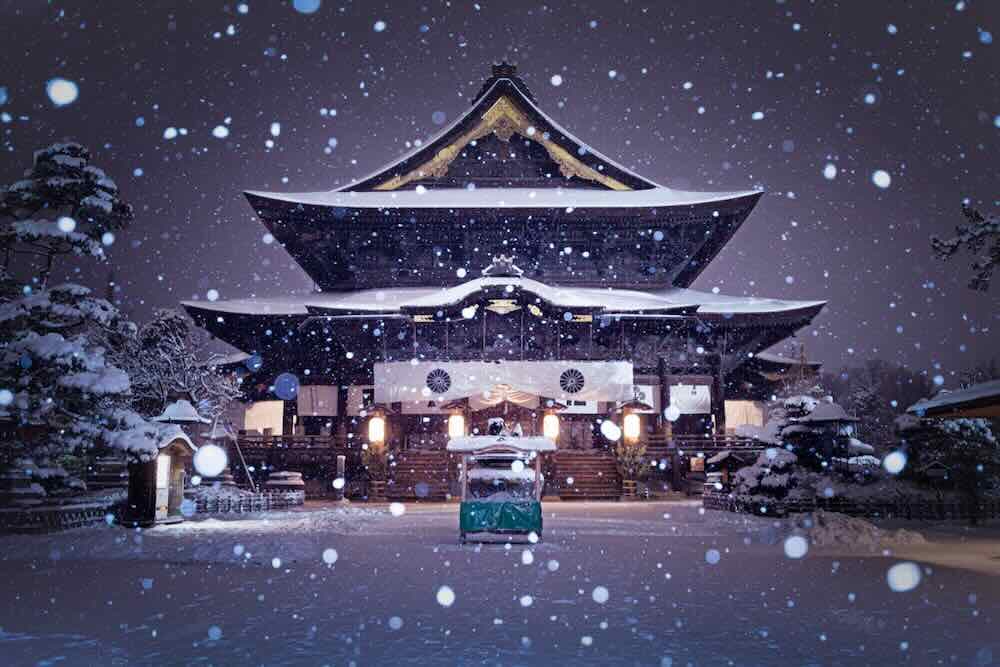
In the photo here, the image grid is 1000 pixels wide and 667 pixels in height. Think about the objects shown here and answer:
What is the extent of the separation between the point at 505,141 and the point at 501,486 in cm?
2023

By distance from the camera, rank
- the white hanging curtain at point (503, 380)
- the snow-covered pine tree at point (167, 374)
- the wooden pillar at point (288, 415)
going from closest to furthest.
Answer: the snow-covered pine tree at point (167, 374), the white hanging curtain at point (503, 380), the wooden pillar at point (288, 415)

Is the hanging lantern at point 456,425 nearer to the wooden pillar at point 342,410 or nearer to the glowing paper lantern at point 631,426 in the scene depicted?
the wooden pillar at point 342,410

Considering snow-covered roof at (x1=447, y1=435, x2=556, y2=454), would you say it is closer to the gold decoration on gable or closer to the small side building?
the small side building

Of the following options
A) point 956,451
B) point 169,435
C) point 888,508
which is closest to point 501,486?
point 169,435

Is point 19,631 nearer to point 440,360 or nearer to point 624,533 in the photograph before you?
point 624,533

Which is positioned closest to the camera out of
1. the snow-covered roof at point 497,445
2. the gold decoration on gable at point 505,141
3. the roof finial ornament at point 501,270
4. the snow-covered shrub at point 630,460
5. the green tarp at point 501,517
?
the green tarp at point 501,517

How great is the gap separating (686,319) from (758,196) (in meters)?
5.80

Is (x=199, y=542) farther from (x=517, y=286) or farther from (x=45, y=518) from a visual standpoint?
(x=517, y=286)

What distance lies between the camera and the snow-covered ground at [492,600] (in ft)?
18.6

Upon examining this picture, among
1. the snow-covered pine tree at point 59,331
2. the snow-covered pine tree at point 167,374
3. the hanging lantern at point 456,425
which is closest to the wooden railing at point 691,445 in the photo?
the hanging lantern at point 456,425

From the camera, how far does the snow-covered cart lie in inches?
516

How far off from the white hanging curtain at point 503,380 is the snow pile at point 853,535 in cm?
1291

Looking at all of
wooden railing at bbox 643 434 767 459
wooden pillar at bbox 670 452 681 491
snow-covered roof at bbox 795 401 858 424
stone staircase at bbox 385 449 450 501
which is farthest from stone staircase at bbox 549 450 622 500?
snow-covered roof at bbox 795 401 858 424

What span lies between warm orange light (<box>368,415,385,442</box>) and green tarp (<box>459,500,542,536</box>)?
12317 mm
